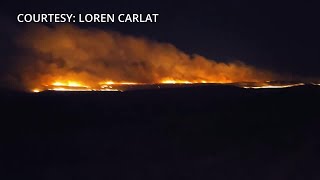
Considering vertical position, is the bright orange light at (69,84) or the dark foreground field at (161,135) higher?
the bright orange light at (69,84)

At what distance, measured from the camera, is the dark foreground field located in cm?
842

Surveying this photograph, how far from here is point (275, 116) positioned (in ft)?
37.6

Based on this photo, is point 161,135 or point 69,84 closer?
point 161,135

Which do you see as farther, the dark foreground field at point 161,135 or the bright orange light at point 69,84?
the bright orange light at point 69,84

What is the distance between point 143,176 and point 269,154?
264 cm

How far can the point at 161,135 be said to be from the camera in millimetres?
10055

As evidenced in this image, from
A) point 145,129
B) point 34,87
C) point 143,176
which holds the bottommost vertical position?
point 143,176

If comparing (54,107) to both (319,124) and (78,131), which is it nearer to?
(78,131)

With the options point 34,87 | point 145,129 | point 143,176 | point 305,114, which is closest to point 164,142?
point 145,129

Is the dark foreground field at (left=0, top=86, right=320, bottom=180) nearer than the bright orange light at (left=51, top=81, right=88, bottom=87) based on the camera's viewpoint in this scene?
Yes

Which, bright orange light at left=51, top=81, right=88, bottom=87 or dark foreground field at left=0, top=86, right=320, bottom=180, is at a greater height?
bright orange light at left=51, top=81, right=88, bottom=87

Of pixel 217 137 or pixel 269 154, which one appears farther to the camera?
pixel 217 137

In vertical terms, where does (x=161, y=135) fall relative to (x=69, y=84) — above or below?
below

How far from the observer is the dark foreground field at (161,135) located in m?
8.42
